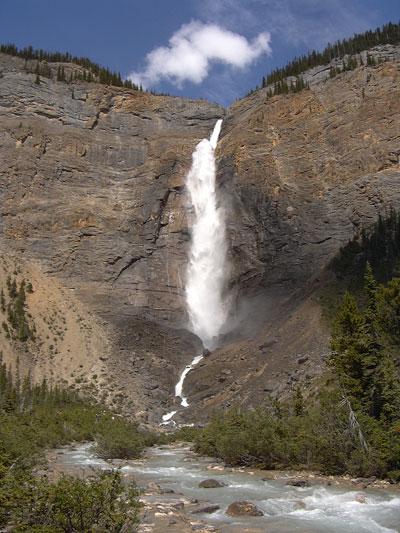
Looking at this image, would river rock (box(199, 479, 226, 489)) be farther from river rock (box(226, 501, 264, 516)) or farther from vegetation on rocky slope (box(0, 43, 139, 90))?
vegetation on rocky slope (box(0, 43, 139, 90))

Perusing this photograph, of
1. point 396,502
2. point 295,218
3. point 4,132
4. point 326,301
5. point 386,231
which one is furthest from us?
point 4,132

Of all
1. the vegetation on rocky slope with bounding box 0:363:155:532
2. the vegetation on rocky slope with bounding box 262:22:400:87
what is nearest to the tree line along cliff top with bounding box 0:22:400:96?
the vegetation on rocky slope with bounding box 262:22:400:87

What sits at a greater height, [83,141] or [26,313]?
[83,141]

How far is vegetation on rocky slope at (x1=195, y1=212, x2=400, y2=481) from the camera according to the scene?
2048 cm

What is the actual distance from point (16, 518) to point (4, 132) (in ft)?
221

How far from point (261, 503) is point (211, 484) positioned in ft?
12.0

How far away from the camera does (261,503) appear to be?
16094 mm

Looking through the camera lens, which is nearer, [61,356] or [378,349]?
[378,349]

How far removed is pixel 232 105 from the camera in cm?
8444

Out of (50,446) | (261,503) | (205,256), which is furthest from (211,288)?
(261,503)

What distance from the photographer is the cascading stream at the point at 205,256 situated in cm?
6172

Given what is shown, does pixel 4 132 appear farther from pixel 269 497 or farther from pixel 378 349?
pixel 269 497

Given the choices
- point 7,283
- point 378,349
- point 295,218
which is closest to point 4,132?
point 7,283

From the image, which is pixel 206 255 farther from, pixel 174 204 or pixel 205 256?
pixel 174 204
